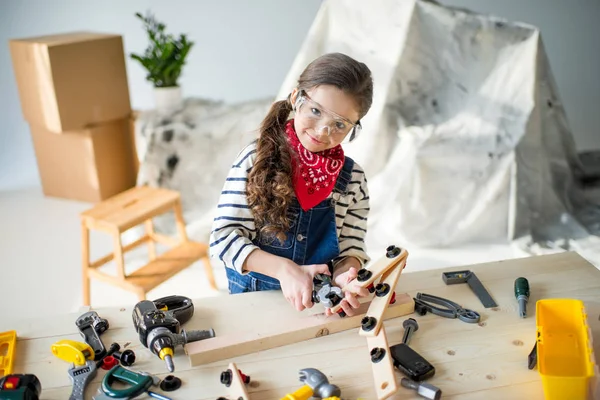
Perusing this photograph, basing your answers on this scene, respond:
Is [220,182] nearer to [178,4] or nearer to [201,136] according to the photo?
[201,136]

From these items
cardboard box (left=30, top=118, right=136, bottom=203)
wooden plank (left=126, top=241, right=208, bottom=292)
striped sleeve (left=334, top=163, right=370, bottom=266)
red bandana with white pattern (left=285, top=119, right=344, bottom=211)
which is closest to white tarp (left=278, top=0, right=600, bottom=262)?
wooden plank (left=126, top=241, right=208, bottom=292)

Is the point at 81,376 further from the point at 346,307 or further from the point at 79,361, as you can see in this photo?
the point at 346,307

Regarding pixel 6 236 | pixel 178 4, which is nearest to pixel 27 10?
pixel 178 4

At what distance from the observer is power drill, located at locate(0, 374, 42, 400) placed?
3.17 ft

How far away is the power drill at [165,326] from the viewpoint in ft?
3.61

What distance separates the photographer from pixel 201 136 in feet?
10.3

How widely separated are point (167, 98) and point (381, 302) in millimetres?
2361

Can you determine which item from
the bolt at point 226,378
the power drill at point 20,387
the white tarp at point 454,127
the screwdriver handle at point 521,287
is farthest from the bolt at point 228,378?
the white tarp at point 454,127

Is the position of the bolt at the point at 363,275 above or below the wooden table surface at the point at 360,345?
above

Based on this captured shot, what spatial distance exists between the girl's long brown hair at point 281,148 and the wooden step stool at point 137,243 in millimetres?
1022

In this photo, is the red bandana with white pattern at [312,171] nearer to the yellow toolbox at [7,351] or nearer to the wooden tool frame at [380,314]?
the wooden tool frame at [380,314]

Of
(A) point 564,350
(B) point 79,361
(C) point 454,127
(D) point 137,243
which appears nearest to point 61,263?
(D) point 137,243

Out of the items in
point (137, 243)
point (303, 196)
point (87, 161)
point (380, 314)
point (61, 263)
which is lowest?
point (61, 263)

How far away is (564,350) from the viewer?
1.09 m
